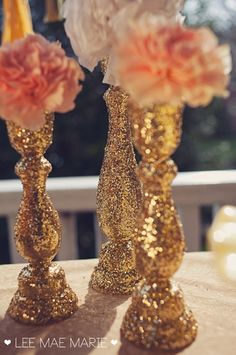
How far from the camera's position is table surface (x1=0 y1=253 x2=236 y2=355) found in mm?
703

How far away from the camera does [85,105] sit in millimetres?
1945

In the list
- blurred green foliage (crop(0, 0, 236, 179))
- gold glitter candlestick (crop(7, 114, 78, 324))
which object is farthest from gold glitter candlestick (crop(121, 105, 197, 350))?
blurred green foliage (crop(0, 0, 236, 179))

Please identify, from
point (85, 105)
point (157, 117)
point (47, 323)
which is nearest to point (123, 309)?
point (47, 323)

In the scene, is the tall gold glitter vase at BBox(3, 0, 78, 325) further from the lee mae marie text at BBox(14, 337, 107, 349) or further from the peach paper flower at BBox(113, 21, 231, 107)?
the peach paper flower at BBox(113, 21, 231, 107)

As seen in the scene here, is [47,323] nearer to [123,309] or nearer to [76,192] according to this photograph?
[123,309]

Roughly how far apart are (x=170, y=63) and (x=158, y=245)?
8.8 inches

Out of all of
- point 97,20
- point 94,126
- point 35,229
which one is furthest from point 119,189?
point 94,126

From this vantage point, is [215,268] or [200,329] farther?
[215,268]

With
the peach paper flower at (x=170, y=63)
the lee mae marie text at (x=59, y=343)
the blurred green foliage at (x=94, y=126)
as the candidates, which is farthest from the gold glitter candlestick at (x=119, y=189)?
the blurred green foliage at (x=94, y=126)

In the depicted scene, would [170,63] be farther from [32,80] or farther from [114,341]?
[114,341]

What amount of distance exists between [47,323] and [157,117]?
34cm

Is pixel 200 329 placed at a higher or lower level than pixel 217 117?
lower

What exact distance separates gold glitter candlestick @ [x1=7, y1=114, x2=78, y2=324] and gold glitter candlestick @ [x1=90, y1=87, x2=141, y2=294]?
0.10 m

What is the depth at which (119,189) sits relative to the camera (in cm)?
82
